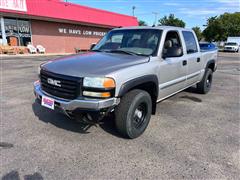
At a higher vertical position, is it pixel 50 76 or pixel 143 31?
pixel 143 31

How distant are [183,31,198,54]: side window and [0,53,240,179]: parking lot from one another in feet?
4.71

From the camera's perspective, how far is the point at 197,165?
2.74m

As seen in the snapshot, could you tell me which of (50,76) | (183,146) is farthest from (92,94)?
(183,146)

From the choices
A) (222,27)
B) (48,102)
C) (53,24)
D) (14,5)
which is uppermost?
(222,27)

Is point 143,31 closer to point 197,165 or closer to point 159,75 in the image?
point 159,75

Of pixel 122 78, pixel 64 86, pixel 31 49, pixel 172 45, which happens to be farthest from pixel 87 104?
pixel 31 49

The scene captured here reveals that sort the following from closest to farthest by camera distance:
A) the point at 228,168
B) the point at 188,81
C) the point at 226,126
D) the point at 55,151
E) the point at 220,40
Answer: the point at 228,168, the point at 55,151, the point at 226,126, the point at 188,81, the point at 220,40

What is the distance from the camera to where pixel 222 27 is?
51.4 m

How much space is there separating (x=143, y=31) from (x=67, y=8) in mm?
20986

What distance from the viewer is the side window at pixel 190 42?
4847 mm

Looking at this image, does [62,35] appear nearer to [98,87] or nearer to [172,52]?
[172,52]

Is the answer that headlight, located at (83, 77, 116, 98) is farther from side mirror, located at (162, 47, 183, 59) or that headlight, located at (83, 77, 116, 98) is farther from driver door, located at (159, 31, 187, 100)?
side mirror, located at (162, 47, 183, 59)

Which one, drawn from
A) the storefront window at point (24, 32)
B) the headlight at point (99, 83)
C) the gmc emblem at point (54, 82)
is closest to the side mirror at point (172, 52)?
the headlight at point (99, 83)

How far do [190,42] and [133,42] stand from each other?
1.73 m
